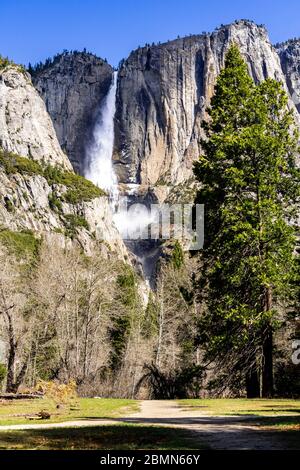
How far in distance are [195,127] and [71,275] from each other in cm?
14129

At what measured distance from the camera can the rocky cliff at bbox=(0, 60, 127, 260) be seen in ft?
369

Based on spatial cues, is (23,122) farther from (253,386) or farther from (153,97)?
(253,386)

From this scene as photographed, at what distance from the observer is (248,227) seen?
2258 centimetres

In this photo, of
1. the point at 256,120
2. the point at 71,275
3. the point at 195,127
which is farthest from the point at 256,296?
the point at 195,127

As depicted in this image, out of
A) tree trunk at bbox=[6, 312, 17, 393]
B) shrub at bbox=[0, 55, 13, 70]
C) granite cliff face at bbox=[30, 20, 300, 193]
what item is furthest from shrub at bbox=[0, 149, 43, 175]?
tree trunk at bbox=[6, 312, 17, 393]

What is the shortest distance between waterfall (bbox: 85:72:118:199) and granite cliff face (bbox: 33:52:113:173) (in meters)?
2.32

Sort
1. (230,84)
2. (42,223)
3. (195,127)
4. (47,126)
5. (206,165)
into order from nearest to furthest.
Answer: (206,165), (230,84), (42,223), (47,126), (195,127)

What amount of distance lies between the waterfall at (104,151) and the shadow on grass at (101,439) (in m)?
152

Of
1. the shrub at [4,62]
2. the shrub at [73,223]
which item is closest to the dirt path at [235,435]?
the shrub at [73,223]

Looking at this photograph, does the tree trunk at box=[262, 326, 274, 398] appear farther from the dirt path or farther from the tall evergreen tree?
the dirt path

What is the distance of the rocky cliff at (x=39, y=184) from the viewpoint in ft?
369

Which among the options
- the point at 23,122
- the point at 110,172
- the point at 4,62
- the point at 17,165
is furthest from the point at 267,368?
the point at 110,172

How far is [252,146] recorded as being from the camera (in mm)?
23812

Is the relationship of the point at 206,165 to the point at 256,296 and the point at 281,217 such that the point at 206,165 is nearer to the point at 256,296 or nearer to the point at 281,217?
the point at 281,217
